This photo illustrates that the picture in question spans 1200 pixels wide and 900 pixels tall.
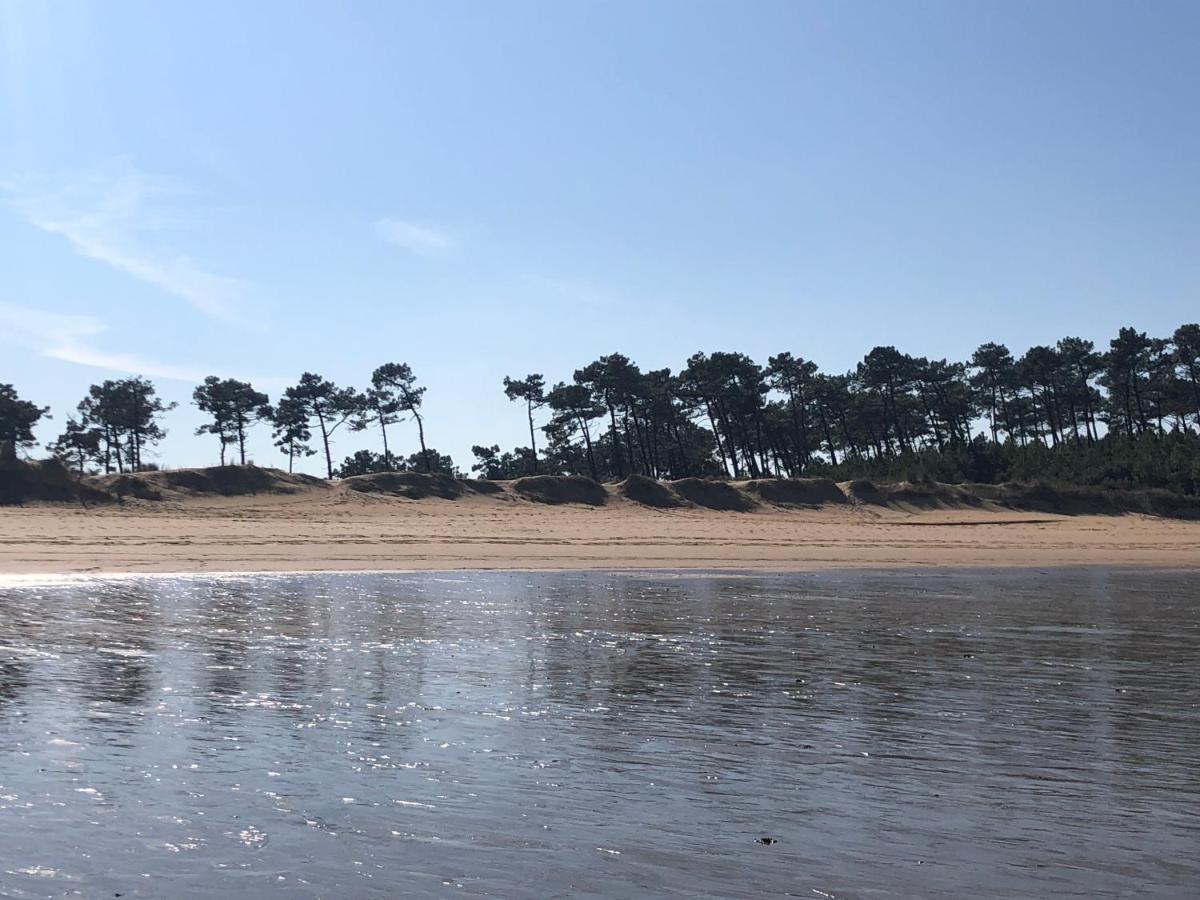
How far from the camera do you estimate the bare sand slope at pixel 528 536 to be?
32312mm

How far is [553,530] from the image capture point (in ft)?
144

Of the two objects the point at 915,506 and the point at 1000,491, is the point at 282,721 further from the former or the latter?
the point at 1000,491

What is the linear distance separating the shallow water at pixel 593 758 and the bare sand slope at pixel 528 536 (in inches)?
580

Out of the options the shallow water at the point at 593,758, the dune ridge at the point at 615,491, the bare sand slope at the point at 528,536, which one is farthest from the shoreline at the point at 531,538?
the shallow water at the point at 593,758

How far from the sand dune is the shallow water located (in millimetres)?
14987

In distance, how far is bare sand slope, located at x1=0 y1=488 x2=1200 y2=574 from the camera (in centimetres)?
3231

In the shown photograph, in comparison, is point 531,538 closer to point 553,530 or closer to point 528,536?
point 528,536

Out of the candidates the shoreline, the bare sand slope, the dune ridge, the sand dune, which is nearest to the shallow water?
the shoreline

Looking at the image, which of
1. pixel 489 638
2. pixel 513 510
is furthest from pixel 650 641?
pixel 513 510

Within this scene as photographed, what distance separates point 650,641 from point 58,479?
36.5 m

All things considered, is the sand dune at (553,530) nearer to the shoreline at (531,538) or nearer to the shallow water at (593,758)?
the shoreline at (531,538)

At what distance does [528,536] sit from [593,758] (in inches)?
1280

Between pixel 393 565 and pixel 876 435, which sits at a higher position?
pixel 876 435

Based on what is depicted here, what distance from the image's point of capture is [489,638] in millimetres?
16312
